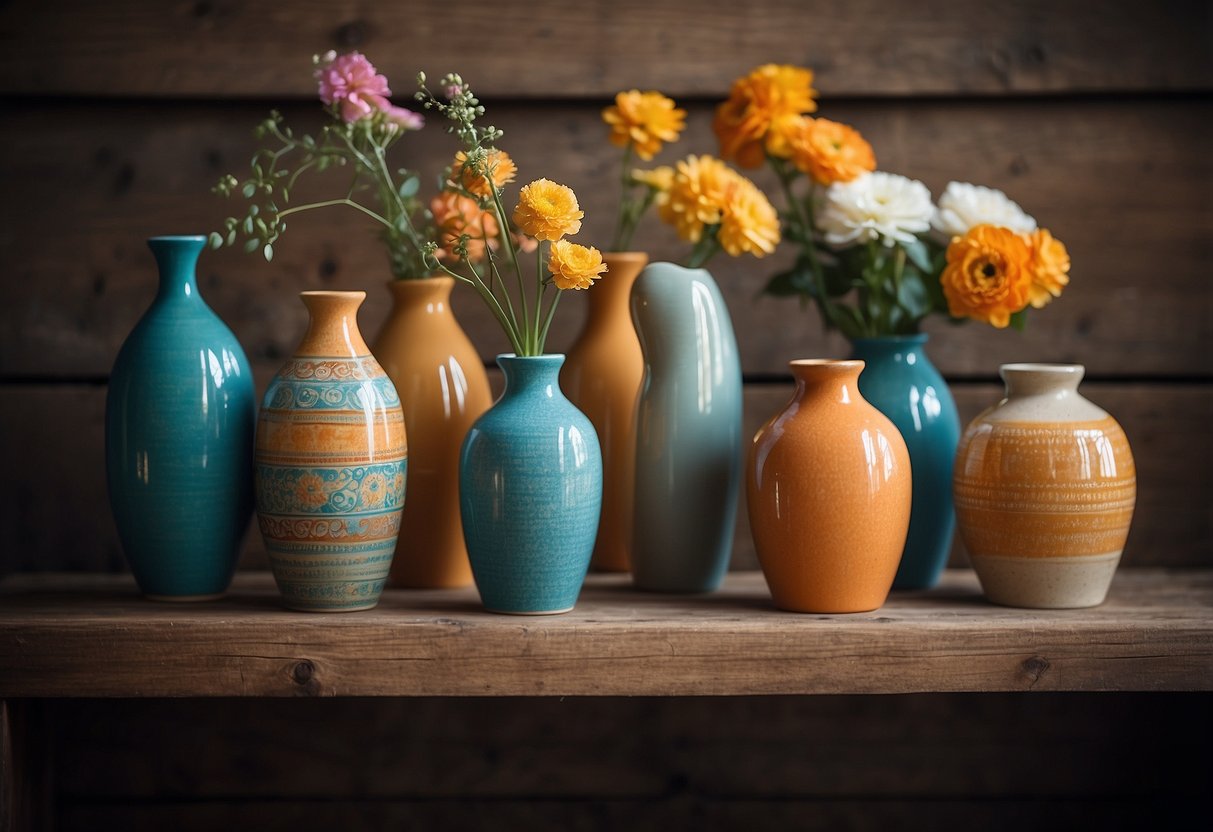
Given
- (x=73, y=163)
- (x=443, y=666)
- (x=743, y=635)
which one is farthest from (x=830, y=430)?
(x=73, y=163)

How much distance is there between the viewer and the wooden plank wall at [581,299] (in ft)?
3.60

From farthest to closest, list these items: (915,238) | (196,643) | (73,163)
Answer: (73,163), (915,238), (196,643)

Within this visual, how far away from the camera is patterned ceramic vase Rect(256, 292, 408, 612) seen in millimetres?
821

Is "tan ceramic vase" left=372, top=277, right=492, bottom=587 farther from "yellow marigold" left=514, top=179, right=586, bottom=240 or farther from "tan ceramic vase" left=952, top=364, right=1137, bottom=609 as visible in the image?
"tan ceramic vase" left=952, top=364, right=1137, bottom=609

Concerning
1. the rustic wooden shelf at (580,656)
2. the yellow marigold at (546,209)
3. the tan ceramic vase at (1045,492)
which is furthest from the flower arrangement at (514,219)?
the tan ceramic vase at (1045,492)

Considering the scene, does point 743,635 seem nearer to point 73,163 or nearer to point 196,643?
point 196,643

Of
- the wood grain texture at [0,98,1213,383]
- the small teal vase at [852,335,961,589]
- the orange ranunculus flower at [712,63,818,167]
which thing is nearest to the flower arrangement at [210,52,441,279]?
the wood grain texture at [0,98,1213,383]

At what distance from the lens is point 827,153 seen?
0.96 m

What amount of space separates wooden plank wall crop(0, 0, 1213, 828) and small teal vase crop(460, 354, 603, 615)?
11.2 inches

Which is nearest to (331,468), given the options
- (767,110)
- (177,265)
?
(177,265)

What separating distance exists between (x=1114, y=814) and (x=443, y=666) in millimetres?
704

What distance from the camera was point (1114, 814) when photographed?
1.13 m

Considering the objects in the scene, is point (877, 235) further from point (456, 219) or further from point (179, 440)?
point (179, 440)

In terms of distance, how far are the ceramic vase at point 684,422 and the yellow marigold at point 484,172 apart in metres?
0.14
